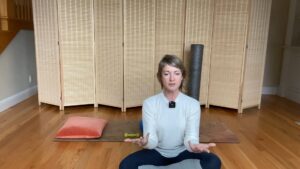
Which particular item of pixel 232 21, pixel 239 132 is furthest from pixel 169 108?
pixel 232 21

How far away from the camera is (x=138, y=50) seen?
3.25 m

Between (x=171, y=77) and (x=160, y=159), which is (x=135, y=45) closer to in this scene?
(x=171, y=77)

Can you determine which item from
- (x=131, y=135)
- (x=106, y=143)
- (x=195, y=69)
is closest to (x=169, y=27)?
(x=195, y=69)

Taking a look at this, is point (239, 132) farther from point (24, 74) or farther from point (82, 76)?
point (24, 74)

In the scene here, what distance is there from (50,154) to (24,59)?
2161mm

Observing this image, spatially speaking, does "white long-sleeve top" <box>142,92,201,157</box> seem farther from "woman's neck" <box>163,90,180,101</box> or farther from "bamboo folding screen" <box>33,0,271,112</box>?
"bamboo folding screen" <box>33,0,271,112</box>

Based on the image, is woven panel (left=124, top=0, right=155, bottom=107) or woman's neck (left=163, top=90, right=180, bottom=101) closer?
woman's neck (left=163, top=90, right=180, bottom=101)

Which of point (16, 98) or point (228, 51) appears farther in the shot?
point (16, 98)

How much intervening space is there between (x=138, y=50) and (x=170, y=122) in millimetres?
1810

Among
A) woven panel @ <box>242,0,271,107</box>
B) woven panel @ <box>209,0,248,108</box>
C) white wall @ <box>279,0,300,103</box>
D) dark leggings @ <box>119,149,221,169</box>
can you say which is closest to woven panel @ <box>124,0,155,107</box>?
woven panel @ <box>209,0,248,108</box>

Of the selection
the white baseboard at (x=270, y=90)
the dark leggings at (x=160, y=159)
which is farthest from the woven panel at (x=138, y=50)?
the white baseboard at (x=270, y=90)

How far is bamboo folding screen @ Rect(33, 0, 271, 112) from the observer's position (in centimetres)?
318

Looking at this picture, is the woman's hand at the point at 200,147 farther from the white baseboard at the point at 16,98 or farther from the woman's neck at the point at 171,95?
the white baseboard at the point at 16,98

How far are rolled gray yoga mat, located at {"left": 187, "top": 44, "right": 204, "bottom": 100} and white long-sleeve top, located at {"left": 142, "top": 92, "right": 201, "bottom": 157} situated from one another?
163 centimetres
